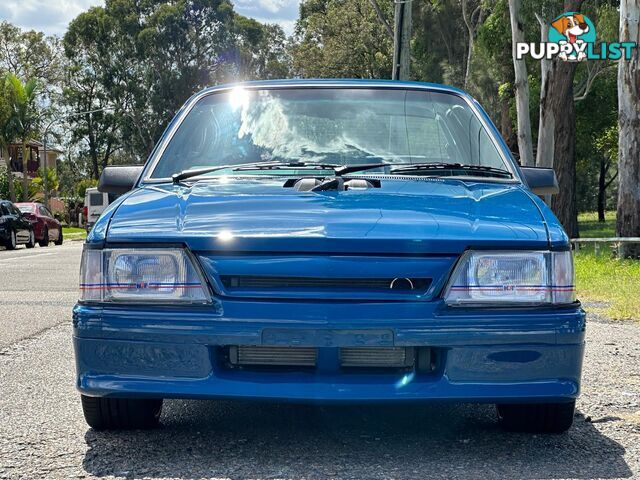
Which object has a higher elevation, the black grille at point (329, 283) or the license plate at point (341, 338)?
the black grille at point (329, 283)

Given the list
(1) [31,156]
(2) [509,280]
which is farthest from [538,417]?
(1) [31,156]

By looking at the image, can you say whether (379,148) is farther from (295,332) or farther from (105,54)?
(105,54)

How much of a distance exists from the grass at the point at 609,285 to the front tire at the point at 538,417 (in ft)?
17.9

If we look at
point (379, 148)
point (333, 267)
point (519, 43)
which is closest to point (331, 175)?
point (379, 148)

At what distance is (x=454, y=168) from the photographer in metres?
4.73

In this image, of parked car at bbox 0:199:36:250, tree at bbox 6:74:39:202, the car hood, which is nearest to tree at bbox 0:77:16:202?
tree at bbox 6:74:39:202

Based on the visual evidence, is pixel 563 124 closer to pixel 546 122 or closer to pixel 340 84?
pixel 546 122

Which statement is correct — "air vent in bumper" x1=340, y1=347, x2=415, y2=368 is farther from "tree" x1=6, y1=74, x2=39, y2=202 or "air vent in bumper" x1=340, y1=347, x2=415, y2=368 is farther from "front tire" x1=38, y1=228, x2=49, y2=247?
"tree" x1=6, y1=74, x2=39, y2=202

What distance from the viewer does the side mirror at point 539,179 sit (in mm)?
4980

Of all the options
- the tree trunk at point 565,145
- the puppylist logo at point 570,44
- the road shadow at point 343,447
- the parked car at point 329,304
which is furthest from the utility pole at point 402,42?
the parked car at point 329,304

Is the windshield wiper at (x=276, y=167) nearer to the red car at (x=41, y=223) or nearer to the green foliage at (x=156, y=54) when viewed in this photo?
the red car at (x=41, y=223)

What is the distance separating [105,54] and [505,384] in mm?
63440

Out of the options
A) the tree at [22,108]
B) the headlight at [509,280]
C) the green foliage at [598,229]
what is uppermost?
the tree at [22,108]

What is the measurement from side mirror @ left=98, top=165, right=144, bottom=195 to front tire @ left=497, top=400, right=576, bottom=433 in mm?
2101
